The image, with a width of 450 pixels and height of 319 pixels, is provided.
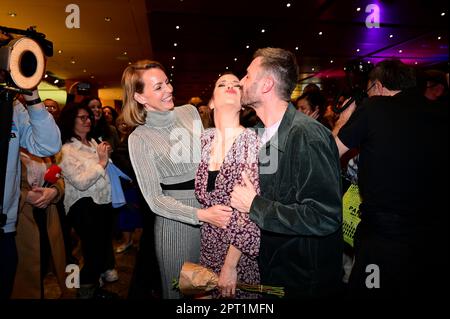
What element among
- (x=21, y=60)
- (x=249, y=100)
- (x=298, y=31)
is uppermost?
(x=298, y=31)

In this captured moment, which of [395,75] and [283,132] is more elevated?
[395,75]

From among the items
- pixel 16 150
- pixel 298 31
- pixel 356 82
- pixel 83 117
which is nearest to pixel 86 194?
pixel 83 117

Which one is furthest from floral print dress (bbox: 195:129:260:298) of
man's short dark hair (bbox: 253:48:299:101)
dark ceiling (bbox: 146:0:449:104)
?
dark ceiling (bbox: 146:0:449:104)

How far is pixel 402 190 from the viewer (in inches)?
58.9

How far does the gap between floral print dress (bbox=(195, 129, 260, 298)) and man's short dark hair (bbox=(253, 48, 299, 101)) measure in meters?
0.25

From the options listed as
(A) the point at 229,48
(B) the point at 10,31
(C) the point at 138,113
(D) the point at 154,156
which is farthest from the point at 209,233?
(A) the point at 229,48

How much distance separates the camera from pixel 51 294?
291 centimetres

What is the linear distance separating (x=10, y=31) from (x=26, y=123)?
0.51 meters

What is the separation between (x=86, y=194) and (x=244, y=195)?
1.84 meters

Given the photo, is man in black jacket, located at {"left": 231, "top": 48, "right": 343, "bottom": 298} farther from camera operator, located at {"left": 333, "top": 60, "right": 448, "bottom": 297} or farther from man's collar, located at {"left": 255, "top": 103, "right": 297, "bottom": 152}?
camera operator, located at {"left": 333, "top": 60, "right": 448, "bottom": 297}

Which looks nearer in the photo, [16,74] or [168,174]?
[16,74]

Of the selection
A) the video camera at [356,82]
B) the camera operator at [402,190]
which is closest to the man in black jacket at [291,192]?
the camera operator at [402,190]

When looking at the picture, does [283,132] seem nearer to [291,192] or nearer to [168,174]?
[291,192]

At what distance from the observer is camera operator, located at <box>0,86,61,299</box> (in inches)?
61.3
